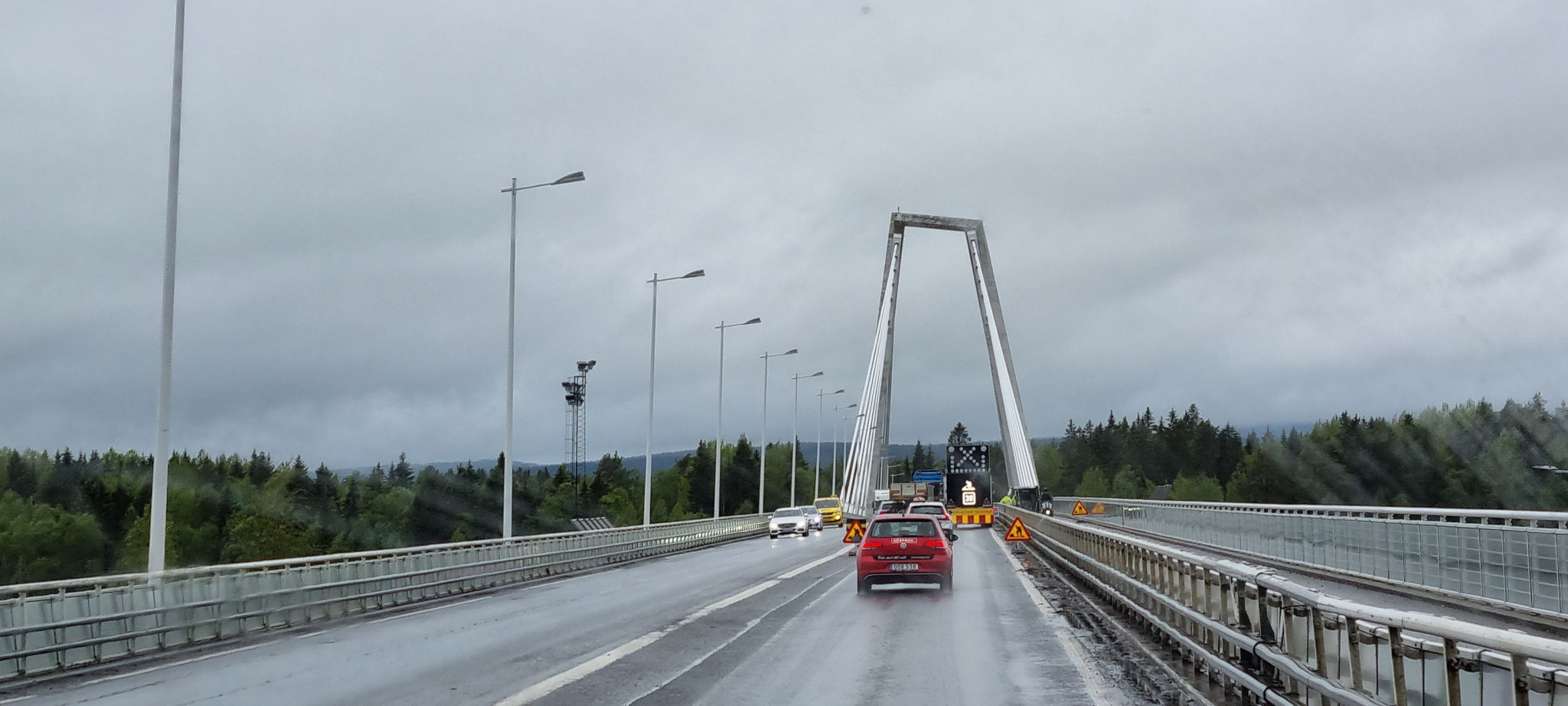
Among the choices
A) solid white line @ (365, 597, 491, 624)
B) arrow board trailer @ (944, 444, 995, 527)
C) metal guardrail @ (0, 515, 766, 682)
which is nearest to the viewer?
metal guardrail @ (0, 515, 766, 682)

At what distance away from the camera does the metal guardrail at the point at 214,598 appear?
14508 millimetres

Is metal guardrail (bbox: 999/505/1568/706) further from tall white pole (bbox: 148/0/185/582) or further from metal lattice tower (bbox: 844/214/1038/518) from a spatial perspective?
metal lattice tower (bbox: 844/214/1038/518)

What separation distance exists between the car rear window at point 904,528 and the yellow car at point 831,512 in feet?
191

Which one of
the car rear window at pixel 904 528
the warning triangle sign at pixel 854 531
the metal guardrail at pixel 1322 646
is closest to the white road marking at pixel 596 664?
the car rear window at pixel 904 528

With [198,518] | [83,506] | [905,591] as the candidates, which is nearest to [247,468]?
[198,518]

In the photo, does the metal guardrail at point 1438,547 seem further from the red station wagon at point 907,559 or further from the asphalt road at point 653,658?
the red station wagon at point 907,559

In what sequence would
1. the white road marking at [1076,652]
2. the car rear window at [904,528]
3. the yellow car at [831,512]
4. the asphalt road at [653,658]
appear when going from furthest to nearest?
the yellow car at [831,512] < the car rear window at [904,528] < the asphalt road at [653,658] < the white road marking at [1076,652]

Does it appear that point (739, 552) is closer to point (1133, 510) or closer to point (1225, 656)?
point (1133, 510)

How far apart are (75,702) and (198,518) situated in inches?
5783

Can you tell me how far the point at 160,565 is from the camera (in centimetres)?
1816

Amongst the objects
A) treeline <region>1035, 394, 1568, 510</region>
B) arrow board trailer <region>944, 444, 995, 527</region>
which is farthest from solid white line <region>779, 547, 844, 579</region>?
treeline <region>1035, 394, 1568, 510</region>

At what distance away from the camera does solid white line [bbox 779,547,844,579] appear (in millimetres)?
30212

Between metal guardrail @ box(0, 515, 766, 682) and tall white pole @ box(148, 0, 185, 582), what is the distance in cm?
67

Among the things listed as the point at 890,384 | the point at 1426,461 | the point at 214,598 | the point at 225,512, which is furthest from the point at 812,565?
the point at 225,512
